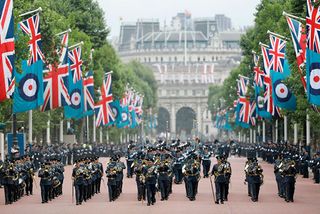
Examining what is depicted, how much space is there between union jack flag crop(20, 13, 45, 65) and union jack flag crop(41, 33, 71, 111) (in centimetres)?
819

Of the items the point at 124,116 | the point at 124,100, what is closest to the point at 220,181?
the point at 124,116

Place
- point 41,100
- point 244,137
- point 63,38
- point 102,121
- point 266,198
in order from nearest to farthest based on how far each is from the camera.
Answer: point 266,198 < point 41,100 < point 63,38 < point 102,121 < point 244,137

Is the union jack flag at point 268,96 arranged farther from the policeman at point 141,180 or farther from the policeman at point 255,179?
the policeman at point 141,180

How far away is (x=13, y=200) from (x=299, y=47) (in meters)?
18.0

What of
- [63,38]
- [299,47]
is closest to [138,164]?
[299,47]

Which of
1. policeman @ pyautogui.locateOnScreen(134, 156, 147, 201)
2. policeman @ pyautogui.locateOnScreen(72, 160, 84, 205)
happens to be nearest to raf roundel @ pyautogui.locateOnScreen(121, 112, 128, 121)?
policeman @ pyautogui.locateOnScreen(134, 156, 147, 201)

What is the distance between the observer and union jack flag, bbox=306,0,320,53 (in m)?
46.6

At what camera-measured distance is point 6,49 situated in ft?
142

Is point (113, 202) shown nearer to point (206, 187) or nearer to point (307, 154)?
point (206, 187)

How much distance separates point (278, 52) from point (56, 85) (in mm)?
13058

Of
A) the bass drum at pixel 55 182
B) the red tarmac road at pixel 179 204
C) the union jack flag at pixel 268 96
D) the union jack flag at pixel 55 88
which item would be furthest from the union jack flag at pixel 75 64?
the bass drum at pixel 55 182

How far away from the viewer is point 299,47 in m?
56.7

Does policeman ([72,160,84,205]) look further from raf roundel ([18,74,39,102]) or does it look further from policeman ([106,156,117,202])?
raf roundel ([18,74,39,102])

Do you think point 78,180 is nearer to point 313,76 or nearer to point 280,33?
point 313,76
